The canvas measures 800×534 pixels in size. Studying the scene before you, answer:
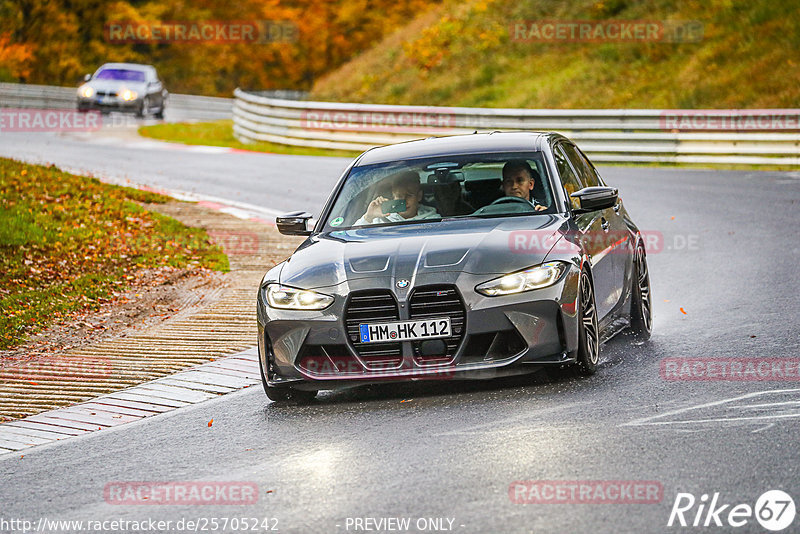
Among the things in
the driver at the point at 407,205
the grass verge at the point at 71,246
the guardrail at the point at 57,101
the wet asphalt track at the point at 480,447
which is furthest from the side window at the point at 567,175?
the guardrail at the point at 57,101

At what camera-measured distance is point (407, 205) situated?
9445 mm

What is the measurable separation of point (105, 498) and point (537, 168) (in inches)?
164

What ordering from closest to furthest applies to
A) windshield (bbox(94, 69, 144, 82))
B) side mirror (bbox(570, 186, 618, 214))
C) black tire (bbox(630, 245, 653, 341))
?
side mirror (bbox(570, 186, 618, 214)) → black tire (bbox(630, 245, 653, 341)) → windshield (bbox(94, 69, 144, 82))

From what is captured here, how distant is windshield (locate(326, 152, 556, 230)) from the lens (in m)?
9.33

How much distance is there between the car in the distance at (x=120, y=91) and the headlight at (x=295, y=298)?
1408 inches

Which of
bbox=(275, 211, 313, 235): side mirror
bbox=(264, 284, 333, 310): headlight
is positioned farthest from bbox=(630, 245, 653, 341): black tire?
bbox=(264, 284, 333, 310): headlight

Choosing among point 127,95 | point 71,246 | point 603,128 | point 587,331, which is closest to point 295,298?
point 587,331

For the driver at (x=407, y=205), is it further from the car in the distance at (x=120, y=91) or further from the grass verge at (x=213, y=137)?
the car in the distance at (x=120, y=91)

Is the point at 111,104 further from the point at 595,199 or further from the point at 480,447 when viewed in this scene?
the point at 480,447

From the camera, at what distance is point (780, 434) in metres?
6.76

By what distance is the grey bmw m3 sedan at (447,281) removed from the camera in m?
8.00

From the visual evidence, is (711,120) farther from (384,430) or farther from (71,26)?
(71,26)

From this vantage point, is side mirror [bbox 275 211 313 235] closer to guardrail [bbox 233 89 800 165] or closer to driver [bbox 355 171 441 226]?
driver [bbox 355 171 441 226]

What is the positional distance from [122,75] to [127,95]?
167 cm
